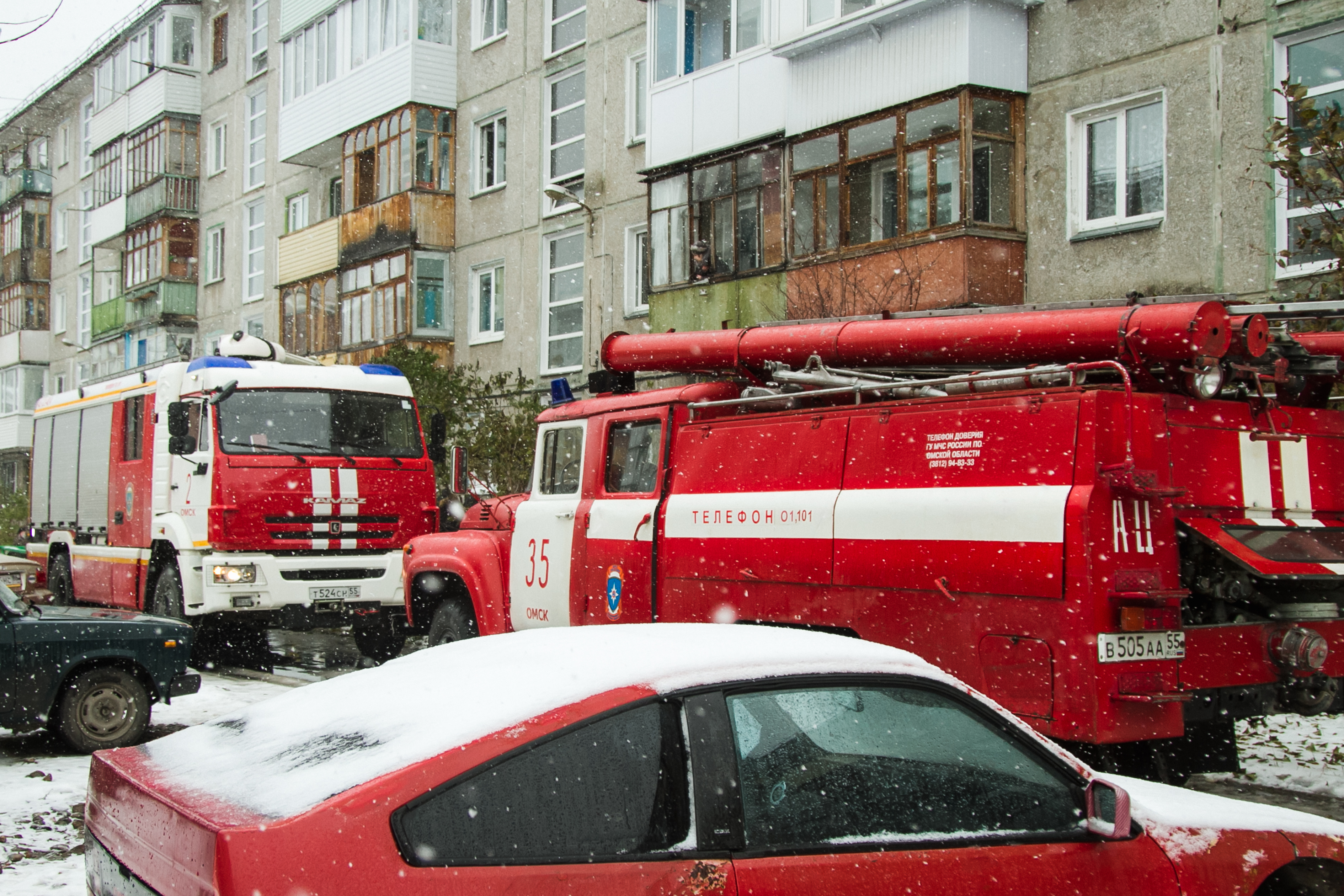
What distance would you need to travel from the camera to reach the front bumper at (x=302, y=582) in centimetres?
1257

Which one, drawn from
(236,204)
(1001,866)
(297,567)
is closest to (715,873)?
(1001,866)

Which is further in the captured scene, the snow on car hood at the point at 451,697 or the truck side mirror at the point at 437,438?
the truck side mirror at the point at 437,438

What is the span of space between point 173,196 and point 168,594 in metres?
30.8

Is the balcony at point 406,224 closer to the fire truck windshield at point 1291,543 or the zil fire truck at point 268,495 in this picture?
the zil fire truck at point 268,495

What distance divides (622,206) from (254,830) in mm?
22034

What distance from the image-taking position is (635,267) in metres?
24.1

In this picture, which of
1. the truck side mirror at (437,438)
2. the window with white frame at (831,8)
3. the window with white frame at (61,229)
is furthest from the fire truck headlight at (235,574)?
the window with white frame at (61,229)

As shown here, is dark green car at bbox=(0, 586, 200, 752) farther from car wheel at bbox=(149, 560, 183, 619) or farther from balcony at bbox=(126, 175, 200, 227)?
balcony at bbox=(126, 175, 200, 227)

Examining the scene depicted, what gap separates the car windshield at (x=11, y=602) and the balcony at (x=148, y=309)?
3398 cm

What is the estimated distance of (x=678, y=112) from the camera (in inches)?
817

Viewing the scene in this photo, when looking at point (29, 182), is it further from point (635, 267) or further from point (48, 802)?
point (48, 802)

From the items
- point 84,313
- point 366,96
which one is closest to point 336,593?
point 366,96

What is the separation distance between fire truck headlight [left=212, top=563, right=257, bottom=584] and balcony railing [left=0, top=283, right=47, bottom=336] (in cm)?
4621

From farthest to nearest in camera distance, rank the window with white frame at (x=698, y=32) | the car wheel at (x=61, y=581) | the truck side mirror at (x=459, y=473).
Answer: the window with white frame at (x=698, y=32) < the car wheel at (x=61, y=581) < the truck side mirror at (x=459, y=473)
